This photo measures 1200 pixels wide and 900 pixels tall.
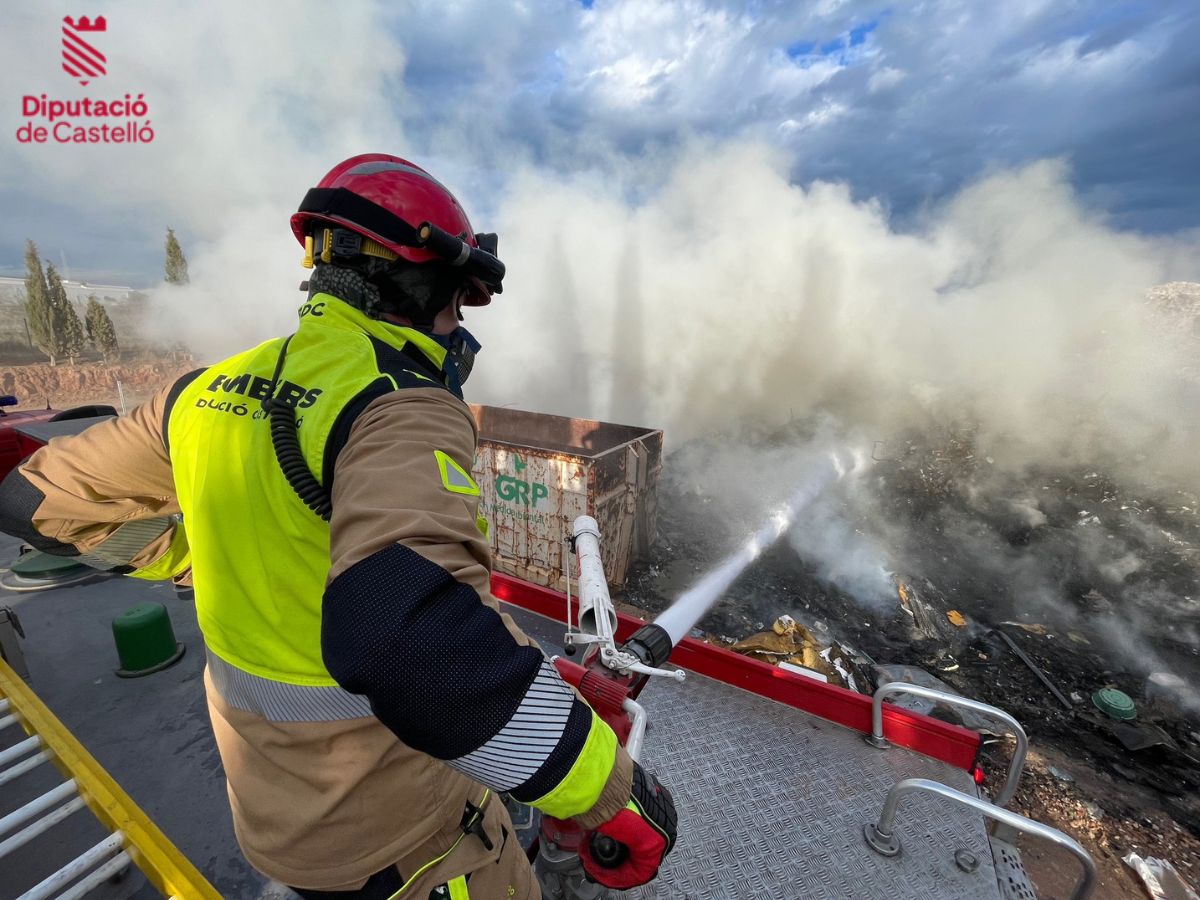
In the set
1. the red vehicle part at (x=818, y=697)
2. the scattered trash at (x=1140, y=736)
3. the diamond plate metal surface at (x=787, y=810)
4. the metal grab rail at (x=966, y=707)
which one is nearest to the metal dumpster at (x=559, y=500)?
the red vehicle part at (x=818, y=697)

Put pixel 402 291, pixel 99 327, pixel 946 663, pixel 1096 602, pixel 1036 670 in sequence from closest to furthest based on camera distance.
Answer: pixel 402 291 < pixel 1036 670 < pixel 946 663 < pixel 1096 602 < pixel 99 327

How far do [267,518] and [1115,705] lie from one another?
25.4 feet

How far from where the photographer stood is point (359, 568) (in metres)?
0.75

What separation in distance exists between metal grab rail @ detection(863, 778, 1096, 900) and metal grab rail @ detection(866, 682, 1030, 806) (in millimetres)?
233

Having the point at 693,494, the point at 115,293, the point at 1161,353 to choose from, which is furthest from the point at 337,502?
the point at 115,293

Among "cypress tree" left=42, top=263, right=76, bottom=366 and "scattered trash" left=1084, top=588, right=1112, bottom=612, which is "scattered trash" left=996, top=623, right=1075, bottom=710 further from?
"cypress tree" left=42, top=263, right=76, bottom=366

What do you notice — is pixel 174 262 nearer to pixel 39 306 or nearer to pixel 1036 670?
pixel 39 306

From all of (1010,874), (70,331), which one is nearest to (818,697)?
(1010,874)

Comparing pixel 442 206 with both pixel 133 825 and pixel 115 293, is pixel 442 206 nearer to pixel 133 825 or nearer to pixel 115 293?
pixel 133 825

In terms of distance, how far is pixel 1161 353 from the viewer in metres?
13.6

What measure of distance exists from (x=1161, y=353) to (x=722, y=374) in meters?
11.4

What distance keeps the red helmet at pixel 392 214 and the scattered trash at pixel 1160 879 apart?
20.0 ft

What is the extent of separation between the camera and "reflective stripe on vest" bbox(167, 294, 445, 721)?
1.02 meters

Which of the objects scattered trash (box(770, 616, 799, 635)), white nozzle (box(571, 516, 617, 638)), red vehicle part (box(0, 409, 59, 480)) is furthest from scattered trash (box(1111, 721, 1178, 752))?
red vehicle part (box(0, 409, 59, 480))
